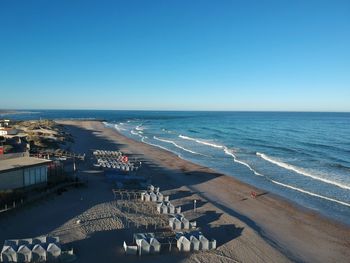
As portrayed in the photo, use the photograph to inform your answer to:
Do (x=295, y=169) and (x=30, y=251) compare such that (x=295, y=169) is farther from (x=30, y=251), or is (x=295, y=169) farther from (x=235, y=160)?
(x=30, y=251)

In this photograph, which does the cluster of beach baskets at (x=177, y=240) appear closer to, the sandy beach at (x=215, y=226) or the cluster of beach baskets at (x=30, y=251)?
the sandy beach at (x=215, y=226)

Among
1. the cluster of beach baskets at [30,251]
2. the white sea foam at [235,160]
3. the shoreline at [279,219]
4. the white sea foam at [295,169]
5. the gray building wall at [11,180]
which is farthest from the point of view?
the white sea foam at [235,160]

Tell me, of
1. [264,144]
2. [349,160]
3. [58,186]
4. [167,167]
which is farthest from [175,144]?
[58,186]

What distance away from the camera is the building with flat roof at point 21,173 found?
19.7 m

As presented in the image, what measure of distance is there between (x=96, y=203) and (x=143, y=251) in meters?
7.01

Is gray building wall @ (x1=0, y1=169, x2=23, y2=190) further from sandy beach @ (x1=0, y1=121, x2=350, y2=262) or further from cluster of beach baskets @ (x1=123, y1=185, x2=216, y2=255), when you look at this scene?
cluster of beach baskets @ (x1=123, y1=185, x2=216, y2=255)

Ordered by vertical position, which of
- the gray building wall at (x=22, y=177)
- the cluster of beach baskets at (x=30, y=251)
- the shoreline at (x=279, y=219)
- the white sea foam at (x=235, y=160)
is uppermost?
the gray building wall at (x=22, y=177)

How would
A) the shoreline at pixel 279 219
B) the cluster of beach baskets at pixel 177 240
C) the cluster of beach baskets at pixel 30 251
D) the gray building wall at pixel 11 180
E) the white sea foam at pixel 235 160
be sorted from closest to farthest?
1. the cluster of beach baskets at pixel 30 251
2. the cluster of beach baskets at pixel 177 240
3. the shoreline at pixel 279 219
4. the gray building wall at pixel 11 180
5. the white sea foam at pixel 235 160

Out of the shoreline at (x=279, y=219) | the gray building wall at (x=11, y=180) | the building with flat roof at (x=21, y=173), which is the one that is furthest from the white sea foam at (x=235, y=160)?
the gray building wall at (x=11, y=180)

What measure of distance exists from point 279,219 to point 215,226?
177 inches

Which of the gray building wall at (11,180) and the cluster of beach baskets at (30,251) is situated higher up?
the gray building wall at (11,180)

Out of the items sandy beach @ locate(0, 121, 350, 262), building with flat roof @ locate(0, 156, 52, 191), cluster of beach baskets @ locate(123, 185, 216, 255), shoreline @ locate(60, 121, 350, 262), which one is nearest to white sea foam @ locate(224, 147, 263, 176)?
shoreline @ locate(60, 121, 350, 262)

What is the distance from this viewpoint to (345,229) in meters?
20.0

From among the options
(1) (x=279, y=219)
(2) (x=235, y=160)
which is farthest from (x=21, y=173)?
(2) (x=235, y=160)
